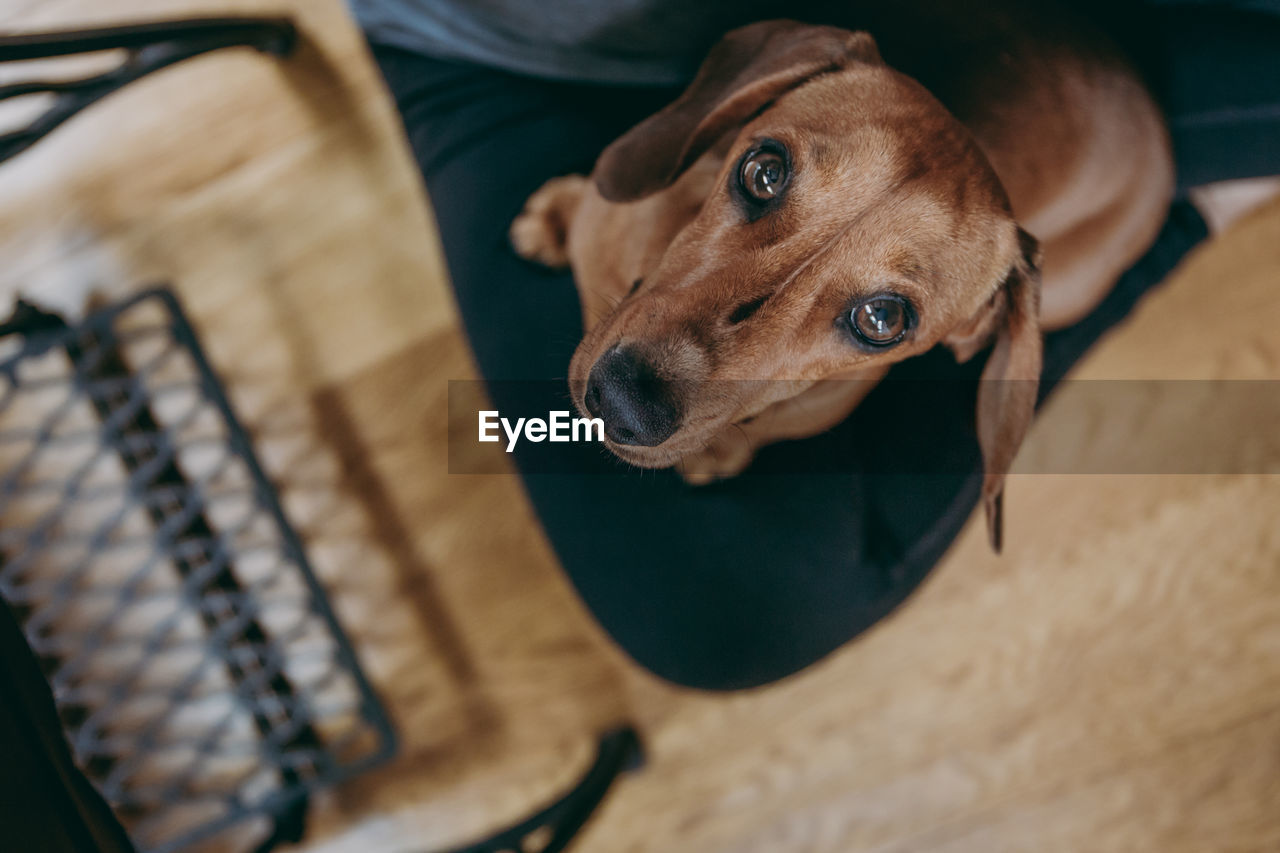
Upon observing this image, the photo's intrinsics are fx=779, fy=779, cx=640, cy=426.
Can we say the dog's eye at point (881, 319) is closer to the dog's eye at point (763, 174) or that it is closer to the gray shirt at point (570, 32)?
the dog's eye at point (763, 174)

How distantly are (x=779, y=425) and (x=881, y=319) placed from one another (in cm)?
24

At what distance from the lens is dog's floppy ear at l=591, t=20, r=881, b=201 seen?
918 mm

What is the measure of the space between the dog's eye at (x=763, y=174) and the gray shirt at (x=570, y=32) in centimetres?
27

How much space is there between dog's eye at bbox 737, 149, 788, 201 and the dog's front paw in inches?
13.5

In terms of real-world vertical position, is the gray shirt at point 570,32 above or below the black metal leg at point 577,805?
above

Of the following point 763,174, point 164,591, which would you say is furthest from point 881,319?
point 164,591

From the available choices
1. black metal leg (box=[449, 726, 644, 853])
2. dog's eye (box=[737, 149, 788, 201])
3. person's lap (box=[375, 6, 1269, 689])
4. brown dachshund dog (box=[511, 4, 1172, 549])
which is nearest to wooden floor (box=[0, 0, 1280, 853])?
black metal leg (box=[449, 726, 644, 853])

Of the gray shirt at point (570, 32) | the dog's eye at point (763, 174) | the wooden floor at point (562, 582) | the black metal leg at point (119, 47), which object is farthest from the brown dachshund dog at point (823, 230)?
the black metal leg at point (119, 47)

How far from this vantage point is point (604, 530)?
1175 millimetres

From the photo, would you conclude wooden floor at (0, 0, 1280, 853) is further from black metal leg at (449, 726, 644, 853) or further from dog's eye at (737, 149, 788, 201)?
dog's eye at (737, 149, 788, 201)

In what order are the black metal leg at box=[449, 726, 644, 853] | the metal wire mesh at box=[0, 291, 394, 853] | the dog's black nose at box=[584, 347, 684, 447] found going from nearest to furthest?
the dog's black nose at box=[584, 347, 684, 447]
the black metal leg at box=[449, 726, 644, 853]
the metal wire mesh at box=[0, 291, 394, 853]

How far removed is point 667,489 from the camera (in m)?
1.16

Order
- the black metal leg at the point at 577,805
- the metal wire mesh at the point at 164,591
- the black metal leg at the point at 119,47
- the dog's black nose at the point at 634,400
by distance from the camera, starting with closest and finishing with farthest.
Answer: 1. the dog's black nose at the point at 634,400
2. the black metal leg at the point at 119,47
3. the black metal leg at the point at 577,805
4. the metal wire mesh at the point at 164,591

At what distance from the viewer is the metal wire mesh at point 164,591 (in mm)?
1482
